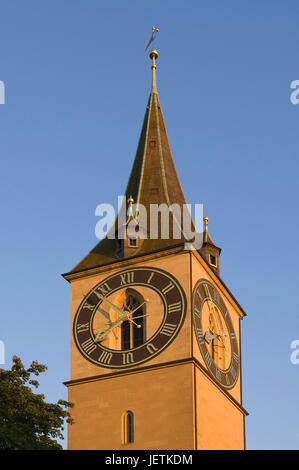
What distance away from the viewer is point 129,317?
36469mm

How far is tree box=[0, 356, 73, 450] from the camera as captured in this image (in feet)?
91.4

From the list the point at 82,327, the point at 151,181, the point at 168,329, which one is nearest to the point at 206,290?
the point at 168,329

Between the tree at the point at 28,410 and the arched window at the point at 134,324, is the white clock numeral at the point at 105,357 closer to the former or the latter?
the arched window at the point at 134,324

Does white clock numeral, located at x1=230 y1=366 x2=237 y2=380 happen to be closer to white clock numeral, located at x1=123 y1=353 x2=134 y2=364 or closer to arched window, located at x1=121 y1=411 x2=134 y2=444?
white clock numeral, located at x1=123 y1=353 x2=134 y2=364

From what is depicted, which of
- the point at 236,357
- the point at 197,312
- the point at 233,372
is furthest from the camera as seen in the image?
the point at 236,357

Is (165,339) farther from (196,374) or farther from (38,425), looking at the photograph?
(38,425)

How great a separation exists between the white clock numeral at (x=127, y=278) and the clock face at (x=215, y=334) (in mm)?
2043

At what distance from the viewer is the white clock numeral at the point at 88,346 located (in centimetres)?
3634

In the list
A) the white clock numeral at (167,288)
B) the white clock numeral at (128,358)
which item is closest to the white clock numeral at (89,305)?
the white clock numeral at (128,358)

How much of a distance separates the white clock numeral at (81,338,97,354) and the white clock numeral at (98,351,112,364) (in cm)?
40

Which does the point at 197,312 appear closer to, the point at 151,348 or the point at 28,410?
the point at 151,348

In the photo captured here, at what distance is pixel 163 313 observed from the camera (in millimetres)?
35938

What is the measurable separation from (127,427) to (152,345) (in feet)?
7.99
